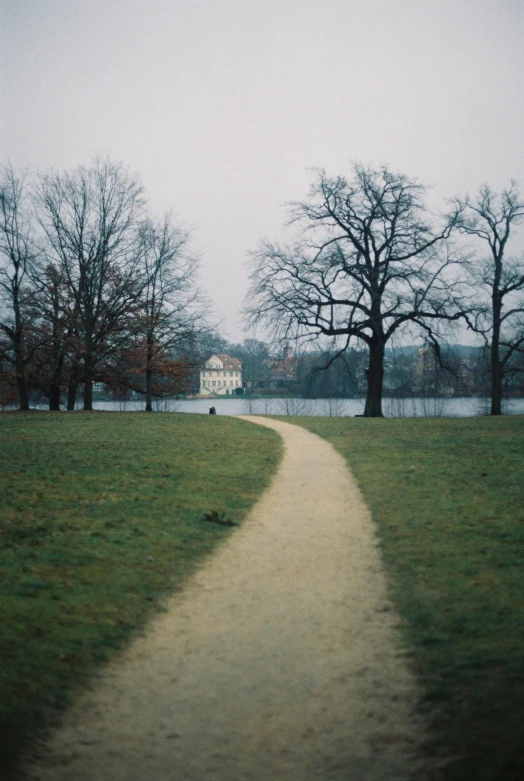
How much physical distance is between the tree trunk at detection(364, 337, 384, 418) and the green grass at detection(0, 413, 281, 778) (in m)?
17.6

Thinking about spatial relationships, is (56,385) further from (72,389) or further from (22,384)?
(22,384)

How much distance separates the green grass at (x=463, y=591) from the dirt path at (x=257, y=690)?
0.22 metres

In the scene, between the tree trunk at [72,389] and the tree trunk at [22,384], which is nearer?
the tree trunk at [22,384]

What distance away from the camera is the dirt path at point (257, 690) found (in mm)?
2791

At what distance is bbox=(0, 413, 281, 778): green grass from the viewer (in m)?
Answer: 3.65

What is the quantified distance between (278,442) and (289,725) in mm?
14262

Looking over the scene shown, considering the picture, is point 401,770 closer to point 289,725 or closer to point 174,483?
point 289,725

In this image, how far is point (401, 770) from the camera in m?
2.70

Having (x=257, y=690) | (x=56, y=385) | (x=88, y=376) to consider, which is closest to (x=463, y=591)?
(x=257, y=690)

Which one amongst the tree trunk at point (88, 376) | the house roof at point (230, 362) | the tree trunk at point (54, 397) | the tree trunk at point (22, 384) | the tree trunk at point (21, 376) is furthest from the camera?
the house roof at point (230, 362)

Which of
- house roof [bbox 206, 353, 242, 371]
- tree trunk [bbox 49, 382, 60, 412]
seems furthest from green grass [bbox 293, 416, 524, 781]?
house roof [bbox 206, 353, 242, 371]

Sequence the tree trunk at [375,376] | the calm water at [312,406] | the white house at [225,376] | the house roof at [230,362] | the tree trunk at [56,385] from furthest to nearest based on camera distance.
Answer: the house roof at [230,362], the white house at [225,376], the calm water at [312,406], the tree trunk at [56,385], the tree trunk at [375,376]

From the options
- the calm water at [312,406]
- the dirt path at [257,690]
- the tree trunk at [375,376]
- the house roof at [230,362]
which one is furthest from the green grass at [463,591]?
the house roof at [230,362]

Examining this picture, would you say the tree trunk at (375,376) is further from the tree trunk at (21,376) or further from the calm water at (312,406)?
the calm water at (312,406)
